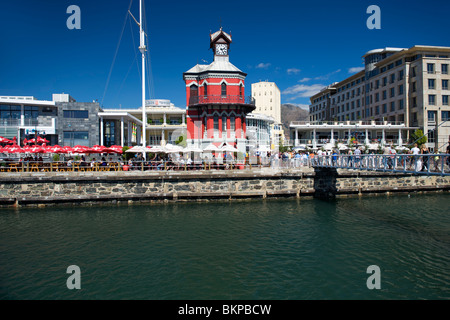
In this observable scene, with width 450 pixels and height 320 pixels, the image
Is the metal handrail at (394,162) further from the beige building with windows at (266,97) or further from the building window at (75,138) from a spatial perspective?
the beige building with windows at (266,97)

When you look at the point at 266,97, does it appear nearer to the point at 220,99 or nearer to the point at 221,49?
the point at 221,49

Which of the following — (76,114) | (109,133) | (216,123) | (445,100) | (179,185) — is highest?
(445,100)

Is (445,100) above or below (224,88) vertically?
above

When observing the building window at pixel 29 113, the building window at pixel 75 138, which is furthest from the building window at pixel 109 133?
the building window at pixel 29 113

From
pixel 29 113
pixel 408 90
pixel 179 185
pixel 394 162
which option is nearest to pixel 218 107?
pixel 179 185

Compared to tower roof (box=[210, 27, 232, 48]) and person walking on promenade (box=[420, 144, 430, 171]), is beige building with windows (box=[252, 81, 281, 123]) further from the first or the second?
person walking on promenade (box=[420, 144, 430, 171])

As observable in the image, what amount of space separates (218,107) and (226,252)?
24.1 meters

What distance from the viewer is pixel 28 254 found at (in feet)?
47.2

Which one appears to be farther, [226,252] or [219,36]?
[219,36]

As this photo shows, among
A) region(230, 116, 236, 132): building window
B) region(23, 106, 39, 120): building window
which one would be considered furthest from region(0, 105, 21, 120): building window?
region(230, 116, 236, 132): building window

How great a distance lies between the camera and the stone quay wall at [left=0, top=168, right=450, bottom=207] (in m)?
25.5

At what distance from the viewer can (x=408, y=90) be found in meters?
55.0

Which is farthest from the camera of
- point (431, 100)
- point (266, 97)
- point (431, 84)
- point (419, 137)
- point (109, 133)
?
point (266, 97)

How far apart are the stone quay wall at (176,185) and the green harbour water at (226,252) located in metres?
2.28
